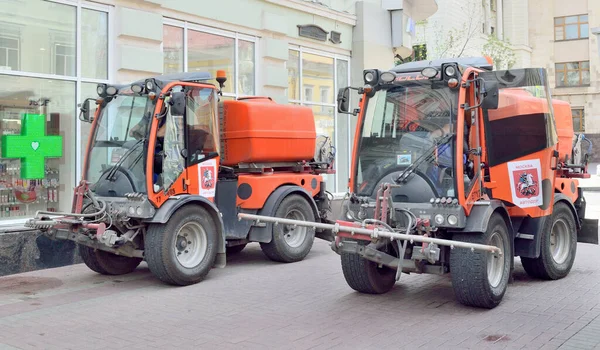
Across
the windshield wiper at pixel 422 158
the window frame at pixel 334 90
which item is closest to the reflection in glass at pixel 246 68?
the window frame at pixel 334 90

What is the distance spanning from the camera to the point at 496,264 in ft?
24.8

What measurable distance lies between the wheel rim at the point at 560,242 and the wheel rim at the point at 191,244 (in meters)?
4.56

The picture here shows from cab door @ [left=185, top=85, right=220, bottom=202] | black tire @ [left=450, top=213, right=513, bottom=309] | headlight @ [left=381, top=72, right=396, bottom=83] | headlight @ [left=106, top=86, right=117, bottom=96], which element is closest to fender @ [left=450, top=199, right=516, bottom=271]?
black tire @ [left=450, top=213, right=513, bottom=309]

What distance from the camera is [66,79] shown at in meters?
10.9

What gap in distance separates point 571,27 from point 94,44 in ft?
164

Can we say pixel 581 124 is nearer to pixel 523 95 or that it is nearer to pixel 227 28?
pixel 227 28

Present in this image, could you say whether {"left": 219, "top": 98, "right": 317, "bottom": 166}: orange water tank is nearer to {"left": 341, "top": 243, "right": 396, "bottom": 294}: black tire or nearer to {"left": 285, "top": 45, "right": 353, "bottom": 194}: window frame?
{"left": 341, "top": 243, "right": 396, "bottom": 294}: black tire

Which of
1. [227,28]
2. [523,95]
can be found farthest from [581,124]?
[523,95]

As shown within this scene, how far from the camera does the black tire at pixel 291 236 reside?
10445mm

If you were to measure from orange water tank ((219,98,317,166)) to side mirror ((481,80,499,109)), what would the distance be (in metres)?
3.98

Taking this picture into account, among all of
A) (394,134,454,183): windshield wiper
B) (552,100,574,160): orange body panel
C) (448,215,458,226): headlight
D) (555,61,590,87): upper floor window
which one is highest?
(555,61,590,87): upper floor window

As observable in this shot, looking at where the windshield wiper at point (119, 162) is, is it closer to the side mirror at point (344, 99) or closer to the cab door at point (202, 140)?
the cab door at point (202, 140)

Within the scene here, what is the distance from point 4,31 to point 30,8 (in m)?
0.57

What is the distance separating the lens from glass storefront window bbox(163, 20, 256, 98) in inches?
504
